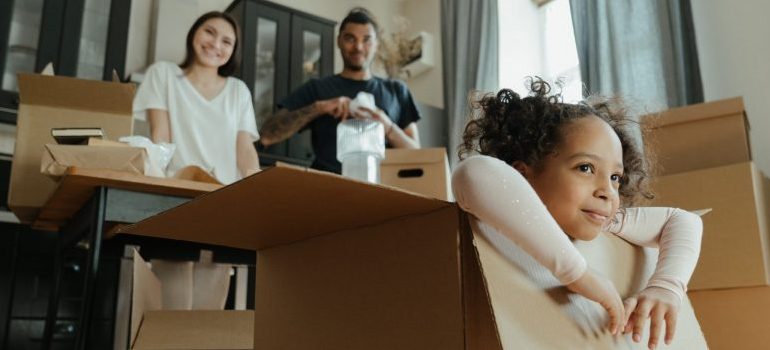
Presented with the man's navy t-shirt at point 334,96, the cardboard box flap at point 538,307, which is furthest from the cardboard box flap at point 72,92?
the cardboard box flap at point 538,307

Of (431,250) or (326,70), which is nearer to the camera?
(431,250)

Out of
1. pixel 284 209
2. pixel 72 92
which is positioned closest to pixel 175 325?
pixel 284 209

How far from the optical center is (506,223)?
0.66 meters

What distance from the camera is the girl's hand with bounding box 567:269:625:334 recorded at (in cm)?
69

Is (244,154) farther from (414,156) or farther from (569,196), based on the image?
(569,196)

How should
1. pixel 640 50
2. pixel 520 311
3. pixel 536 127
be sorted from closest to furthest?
pixel 520 311 < pixel 536 127 < pixel 640 50

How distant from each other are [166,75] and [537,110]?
1395 mm

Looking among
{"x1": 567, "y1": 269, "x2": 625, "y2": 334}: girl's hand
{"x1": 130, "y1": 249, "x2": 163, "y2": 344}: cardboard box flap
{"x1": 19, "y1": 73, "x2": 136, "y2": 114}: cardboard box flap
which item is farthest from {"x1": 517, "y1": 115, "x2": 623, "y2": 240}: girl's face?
{"x1": 19, "y1": 73, "x2": 136, "y2": 114}: cardboard box flap

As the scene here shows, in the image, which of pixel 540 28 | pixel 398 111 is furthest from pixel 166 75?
pixel 540 28

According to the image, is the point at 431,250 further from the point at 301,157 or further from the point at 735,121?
the point at 301,157

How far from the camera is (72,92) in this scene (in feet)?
5.26

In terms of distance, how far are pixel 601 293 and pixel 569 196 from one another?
6.6 inches

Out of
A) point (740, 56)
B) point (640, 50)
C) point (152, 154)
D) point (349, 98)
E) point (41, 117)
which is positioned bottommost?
point (152, 154)

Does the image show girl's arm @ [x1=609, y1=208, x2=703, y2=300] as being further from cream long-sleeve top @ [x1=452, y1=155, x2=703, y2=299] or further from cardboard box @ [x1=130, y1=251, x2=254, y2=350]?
cardboard box @ [x1=130, y1=251, x2=254, y2=350]
